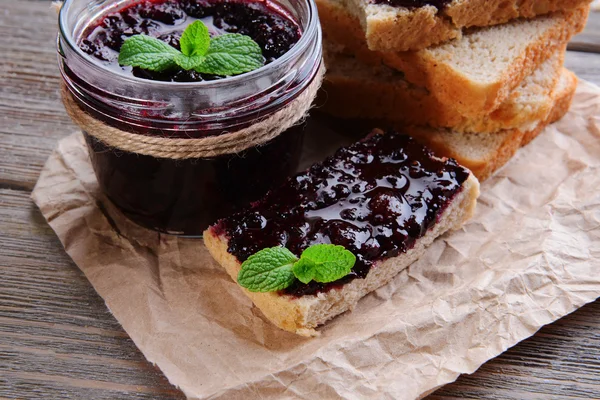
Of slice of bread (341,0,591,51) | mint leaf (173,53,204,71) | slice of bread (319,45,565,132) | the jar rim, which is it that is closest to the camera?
the jar rim

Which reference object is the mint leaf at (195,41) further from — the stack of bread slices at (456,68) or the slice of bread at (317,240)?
the stack of bread slices at (456,68)

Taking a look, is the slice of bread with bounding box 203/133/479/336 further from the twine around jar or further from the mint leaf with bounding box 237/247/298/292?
the twine around jar

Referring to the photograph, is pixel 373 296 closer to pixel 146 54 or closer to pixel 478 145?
pixel 478 145

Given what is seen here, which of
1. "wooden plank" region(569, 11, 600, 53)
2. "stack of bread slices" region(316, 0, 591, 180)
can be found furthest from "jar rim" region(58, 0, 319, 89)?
"wooden plank" region(569, 11, 600, 53)

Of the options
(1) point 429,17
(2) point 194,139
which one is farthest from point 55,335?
(1) point 429,17

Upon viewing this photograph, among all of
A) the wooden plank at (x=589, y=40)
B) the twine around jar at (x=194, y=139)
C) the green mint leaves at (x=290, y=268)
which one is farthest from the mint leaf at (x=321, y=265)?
the wooden plank at (x=589, y=40)

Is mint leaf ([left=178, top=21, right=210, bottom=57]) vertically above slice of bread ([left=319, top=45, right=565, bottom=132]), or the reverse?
mint leaf ([left=178, top=21, right=210, bottom=57])

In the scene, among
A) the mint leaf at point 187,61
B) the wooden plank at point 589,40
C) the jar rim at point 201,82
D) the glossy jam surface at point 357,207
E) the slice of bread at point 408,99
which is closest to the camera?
the jar rim at point 201,82

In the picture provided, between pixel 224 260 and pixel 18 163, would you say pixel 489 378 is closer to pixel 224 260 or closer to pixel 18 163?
pixel 224 260
